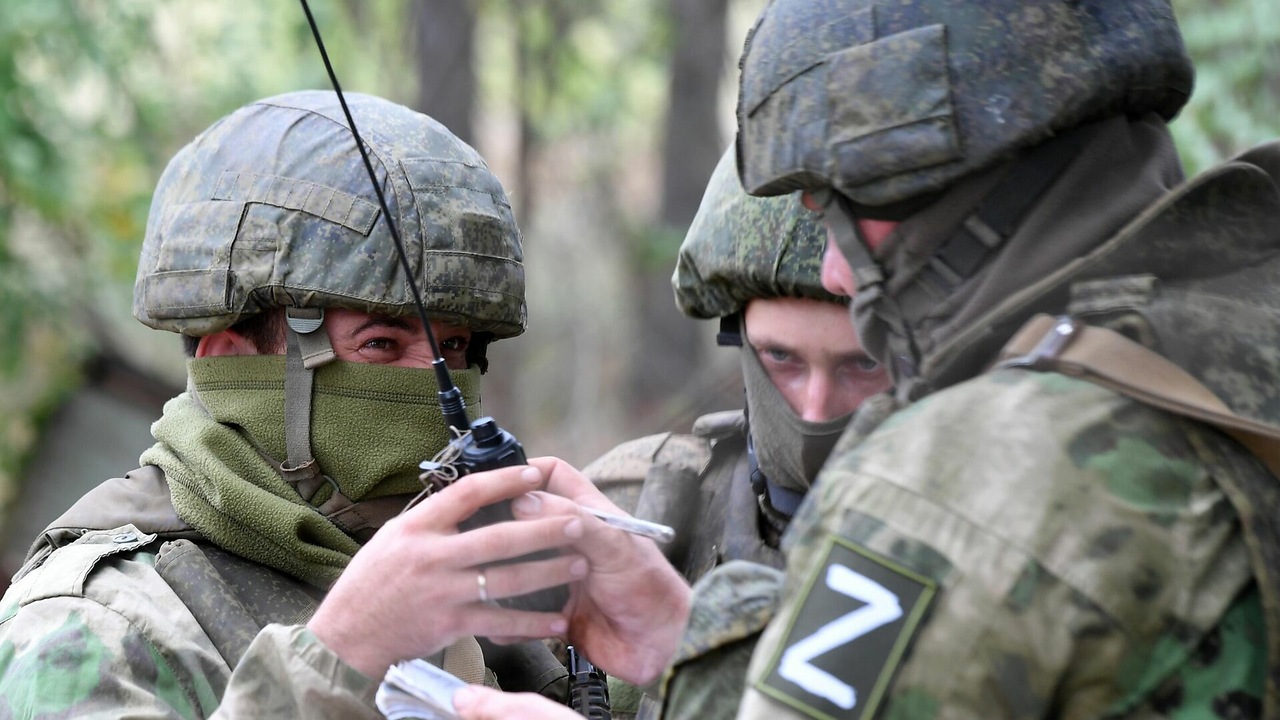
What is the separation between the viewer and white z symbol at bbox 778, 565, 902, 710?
5.44 feet

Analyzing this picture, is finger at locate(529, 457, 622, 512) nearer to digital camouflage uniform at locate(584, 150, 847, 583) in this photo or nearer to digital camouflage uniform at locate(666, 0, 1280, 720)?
digital camouflage uniform at locate(666, 0, 1280, 720)

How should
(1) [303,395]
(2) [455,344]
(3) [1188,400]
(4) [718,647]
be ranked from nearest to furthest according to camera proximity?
(3) [1188,400] < (4) [718,647] < (1) [303,395] < (2) [455,344]

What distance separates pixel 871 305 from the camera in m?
2.13

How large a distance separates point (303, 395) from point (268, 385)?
10 centimetres

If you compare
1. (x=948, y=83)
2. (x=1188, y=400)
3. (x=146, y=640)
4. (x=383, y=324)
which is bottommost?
(x=146, y=640)

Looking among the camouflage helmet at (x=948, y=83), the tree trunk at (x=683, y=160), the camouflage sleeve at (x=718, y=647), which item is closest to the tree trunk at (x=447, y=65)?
the tree trunk at (x=683, y=160)

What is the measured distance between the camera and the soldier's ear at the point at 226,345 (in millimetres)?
3379

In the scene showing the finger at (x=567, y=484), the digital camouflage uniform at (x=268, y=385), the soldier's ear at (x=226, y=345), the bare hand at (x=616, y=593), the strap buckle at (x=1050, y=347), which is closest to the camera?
the strap buckle at (x=1050, y=347)

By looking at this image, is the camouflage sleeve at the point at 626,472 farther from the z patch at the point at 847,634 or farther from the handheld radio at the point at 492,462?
the z patch at the point at 847,634

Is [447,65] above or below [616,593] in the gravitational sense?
below

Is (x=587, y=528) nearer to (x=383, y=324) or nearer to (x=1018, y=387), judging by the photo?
(x=1018, y=387)

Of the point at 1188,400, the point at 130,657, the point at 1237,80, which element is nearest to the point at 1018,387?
the point at 1188,400

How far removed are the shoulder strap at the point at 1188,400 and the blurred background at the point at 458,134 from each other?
3.23m

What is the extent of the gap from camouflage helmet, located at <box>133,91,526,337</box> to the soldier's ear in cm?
5
